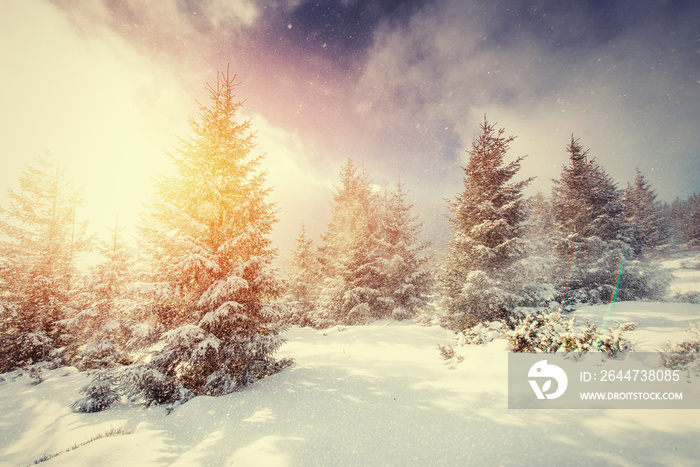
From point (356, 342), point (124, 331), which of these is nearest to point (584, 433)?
point (356, 342)

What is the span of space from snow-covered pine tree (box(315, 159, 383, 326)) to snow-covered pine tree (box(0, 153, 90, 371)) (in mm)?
14339

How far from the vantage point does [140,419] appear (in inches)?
278

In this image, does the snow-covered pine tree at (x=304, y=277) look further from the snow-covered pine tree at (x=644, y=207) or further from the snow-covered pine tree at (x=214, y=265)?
the snow-covered pine tree at (x=644, y=207)

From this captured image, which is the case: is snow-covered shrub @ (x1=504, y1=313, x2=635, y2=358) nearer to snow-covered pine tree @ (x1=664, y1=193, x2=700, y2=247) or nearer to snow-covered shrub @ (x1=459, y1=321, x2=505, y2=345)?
snow-covered shrub @ (x1=459, y1=321, x2=505, y2=345)

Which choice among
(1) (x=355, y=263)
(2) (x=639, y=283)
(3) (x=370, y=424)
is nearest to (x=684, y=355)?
(3) (x=370, y=424)

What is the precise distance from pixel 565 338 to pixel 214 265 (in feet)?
32.7

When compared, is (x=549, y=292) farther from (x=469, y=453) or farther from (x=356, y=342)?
(x=469, y=453)

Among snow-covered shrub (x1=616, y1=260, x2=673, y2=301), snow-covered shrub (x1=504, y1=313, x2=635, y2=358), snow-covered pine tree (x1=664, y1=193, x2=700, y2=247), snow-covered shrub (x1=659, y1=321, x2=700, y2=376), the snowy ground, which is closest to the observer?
the snowy ground

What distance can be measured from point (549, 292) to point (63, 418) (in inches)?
746

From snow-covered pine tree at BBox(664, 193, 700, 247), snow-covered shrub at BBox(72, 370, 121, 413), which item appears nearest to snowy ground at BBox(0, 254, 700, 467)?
snow-covered shrub at BBox(72, 370, 121, 413)

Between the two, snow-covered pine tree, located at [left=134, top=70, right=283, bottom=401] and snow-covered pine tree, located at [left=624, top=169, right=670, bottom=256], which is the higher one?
snow-covered pine tree, located at [left=624, top=169, right=670, bottom=256]

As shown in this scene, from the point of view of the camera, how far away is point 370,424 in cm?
548

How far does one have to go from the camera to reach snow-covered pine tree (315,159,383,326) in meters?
17.7

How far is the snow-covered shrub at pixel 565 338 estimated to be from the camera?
19.9 ft
